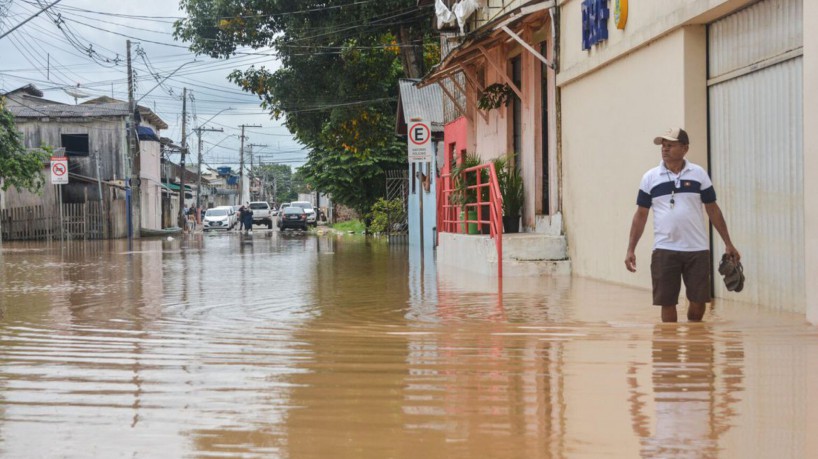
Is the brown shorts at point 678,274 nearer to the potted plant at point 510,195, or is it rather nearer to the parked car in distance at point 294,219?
the potted plant at point 510,195

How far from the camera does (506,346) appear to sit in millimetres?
6867

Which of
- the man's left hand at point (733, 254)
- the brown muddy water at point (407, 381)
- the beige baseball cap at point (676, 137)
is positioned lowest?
the brown muddy water at point (407, 381)

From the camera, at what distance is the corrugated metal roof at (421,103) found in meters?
29.9

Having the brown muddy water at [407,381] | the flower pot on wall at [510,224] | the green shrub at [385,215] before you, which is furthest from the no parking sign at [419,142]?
the green shrub at [385,215]

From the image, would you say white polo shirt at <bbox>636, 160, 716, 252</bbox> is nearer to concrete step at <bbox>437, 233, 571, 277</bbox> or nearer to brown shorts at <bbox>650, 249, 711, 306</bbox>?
brown shorts at <bbox>650, 249, 711, 306</bbox>

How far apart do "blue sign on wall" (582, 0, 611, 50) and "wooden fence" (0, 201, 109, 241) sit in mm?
34969

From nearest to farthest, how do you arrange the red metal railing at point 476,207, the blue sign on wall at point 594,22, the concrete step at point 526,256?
the blue sign on wall at point 594,22, the red metal railing at point 476,207, the concrete step at point 526,256

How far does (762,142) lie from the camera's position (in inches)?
364

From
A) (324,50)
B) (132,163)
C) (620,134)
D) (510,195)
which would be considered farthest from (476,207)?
(132,163)

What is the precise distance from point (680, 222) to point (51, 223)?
138 feet

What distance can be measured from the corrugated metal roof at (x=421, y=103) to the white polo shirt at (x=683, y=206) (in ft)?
71.3

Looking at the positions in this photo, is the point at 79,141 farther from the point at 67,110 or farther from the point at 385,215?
the point at 385,215

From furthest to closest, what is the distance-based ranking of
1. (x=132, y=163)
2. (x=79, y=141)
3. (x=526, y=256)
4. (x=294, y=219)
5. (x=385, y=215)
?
(x=294, y=219) < (x=79, y=141) < (x=132, y=163) < (x=385, y=215) < (x=526, y=256)

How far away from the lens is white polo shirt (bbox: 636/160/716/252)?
759cm
